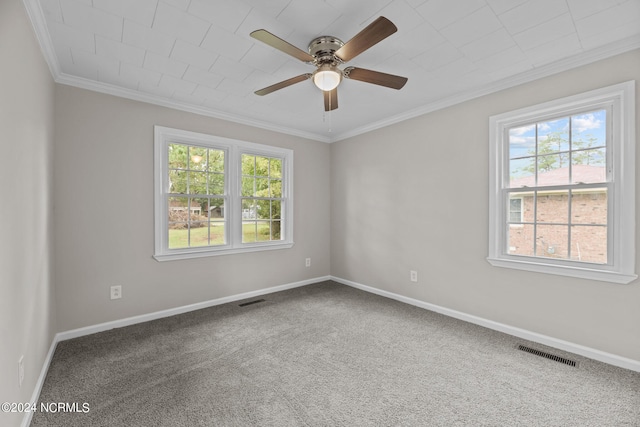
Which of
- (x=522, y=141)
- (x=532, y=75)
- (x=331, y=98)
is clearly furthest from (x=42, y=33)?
(x=522, y=141)

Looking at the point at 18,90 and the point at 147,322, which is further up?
the point at 18,90

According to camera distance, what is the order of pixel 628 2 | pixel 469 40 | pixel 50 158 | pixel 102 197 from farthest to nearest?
1. pixel 102 197
2. pixel 50 158
3. pixel 469 40
4. pixel 628 2

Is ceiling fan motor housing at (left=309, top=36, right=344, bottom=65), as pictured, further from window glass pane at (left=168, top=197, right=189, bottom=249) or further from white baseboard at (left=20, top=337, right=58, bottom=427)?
white baseboard at (left=20, top=337, right=58, bottom=427)

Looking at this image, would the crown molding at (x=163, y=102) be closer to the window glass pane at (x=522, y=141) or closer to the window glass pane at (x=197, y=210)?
the window glass pane at (x=197, y=210)

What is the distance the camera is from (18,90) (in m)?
1.62

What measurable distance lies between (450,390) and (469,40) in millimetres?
2561

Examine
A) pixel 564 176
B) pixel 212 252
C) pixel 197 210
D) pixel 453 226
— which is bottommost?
pixel 212 252

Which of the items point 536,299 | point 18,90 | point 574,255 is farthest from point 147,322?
point 574,255

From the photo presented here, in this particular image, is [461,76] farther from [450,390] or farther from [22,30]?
[22,30]

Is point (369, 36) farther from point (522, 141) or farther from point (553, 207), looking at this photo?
point (553, 207)

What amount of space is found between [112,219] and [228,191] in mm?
1314

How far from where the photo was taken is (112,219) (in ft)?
9.59

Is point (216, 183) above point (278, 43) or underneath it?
underneath

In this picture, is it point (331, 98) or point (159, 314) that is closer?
point (331, 98)
